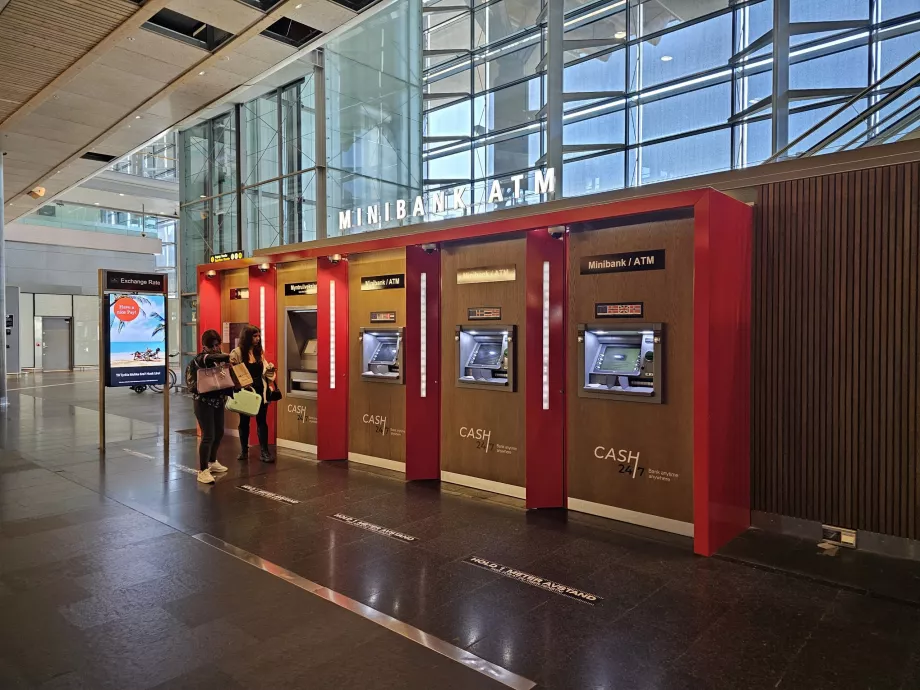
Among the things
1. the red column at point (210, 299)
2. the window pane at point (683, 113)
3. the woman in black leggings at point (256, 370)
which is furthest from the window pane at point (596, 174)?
the woman in black leggings at point (256, 370)

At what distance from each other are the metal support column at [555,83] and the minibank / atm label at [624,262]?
730 centimetres

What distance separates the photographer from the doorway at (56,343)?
23188 millimetres

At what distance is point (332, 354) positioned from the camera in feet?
23.3

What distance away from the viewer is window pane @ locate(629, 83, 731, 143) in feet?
39.0

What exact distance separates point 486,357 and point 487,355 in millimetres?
23

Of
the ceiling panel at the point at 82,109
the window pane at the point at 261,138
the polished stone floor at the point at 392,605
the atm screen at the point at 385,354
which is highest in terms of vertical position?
the window pane at the point at 261,138

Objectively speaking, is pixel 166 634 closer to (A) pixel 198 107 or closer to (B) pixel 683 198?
(B) pixel 683 198

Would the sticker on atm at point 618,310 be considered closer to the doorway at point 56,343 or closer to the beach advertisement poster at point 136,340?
the beach advertisement poster at point 136,340

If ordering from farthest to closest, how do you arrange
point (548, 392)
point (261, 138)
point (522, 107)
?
point (522, 107)
point (261, 138)
point (548, 392)

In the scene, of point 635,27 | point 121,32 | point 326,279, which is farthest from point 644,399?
point 635,27

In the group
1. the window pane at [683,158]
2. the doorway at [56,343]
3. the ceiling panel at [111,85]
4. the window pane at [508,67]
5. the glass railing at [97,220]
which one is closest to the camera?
the ceiling panel at [111,85]

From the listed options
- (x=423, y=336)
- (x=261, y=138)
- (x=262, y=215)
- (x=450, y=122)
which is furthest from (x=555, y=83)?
(x=423, y=336)

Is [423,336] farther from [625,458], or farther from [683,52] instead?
[683,52]

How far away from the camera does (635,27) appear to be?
42.9 ft
